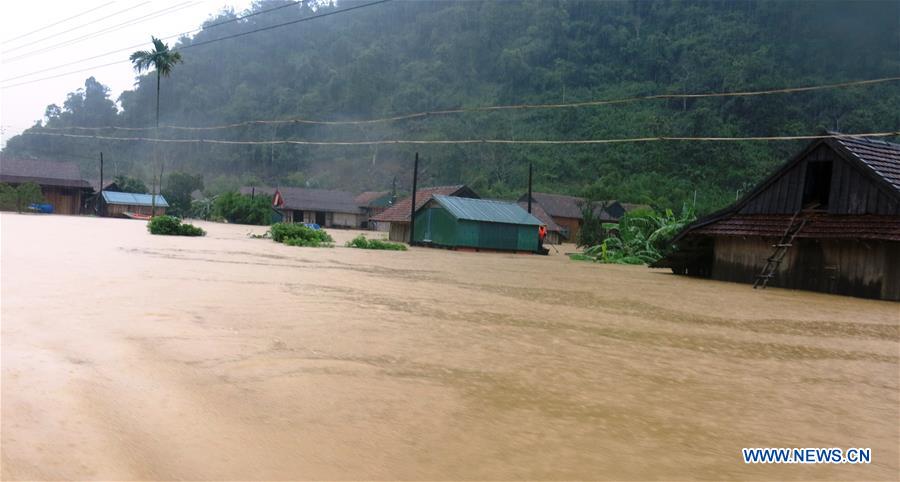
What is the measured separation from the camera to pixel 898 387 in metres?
7.20

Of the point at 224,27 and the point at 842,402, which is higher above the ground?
the point at 224,27

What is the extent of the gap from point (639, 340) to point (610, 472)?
536 centimetres

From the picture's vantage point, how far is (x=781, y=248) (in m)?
20.6

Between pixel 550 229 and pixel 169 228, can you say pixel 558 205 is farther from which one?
pixel 169 228

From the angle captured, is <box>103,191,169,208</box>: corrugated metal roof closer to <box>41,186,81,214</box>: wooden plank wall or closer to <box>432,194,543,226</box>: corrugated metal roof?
<box>41,186,81,214</box>: wooden plank wall

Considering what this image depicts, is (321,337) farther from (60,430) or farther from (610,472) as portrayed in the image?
(610,472)

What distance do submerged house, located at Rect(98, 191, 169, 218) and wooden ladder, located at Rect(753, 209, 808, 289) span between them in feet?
208

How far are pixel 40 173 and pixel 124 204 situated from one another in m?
9.74

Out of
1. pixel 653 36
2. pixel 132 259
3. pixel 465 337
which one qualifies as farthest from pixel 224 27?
pixel 465 337

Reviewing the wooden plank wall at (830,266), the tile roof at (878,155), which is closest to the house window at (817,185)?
the tile roof at (878,155)

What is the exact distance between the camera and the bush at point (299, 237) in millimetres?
31716

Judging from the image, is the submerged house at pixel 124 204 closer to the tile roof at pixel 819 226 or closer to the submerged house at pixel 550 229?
the submerged house at pixel 550 229

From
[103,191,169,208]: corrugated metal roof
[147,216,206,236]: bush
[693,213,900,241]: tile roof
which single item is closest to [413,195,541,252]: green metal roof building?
[147,216,206,236]: bush

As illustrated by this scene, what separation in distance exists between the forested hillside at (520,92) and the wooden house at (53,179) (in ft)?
146
